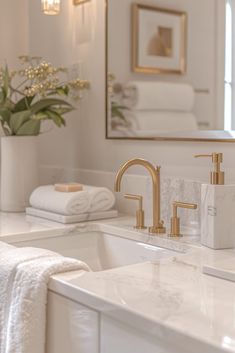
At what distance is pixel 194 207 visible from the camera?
128 centimetres

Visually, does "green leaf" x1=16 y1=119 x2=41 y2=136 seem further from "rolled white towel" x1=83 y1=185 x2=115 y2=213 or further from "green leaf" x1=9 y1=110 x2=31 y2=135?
"rolled white towel" x1=83 y1=185 x2=115 y2=213

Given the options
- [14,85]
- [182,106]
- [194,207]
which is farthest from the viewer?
[14,85]

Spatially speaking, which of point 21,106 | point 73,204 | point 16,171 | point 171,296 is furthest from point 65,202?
point 171,296

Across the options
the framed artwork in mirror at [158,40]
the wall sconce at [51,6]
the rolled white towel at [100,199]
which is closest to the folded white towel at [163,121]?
the framed artwork in mirror at [158,40]

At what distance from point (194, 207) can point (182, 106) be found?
380 mm

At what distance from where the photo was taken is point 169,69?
5.09 feet

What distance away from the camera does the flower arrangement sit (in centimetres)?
168

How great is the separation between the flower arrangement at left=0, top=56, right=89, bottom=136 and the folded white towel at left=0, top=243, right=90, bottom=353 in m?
0.76

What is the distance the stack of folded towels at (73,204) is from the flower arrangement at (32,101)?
26 centimetres

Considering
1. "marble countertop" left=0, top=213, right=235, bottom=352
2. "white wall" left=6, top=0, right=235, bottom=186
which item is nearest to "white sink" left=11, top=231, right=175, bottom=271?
"marble countertop" left=0, top=213, right=235, bottom=352

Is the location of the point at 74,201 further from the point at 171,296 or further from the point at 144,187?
the point at 171,296

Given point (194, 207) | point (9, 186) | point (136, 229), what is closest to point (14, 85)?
point (9, 186)

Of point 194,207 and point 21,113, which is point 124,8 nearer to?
point 21,113

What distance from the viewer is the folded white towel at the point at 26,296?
3.14 feet
